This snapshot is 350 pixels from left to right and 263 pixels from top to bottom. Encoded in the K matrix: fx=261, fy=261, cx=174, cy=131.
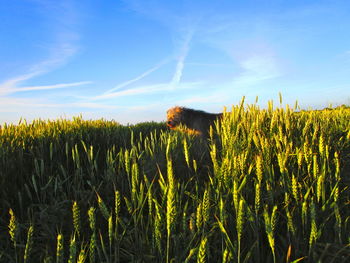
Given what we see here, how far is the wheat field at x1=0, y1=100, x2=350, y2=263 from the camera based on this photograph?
1.20 meters

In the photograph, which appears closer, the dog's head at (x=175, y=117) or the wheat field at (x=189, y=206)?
the wheat field at (x=189, y=206)

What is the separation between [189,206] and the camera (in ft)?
6.54

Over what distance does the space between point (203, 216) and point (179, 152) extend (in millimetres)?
2192

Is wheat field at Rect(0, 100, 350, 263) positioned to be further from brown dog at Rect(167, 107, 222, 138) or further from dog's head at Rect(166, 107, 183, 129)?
dog's head at Rect(166, 107, 183, 129)

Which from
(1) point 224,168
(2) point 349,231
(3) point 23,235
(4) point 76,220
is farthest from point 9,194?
(2) point 349,231

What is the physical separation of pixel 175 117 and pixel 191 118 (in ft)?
1.72

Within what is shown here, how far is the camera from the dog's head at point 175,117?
332 inches

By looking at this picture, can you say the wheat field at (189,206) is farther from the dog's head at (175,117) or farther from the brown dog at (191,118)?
the dog's head at (175,117)

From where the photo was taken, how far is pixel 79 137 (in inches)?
173

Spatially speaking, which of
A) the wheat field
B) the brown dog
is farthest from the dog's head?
the wheat field

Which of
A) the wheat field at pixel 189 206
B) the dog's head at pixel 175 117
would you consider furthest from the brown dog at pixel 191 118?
the wheat field at pixel 189 206

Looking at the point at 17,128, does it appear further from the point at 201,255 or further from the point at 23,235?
the point at 201,255

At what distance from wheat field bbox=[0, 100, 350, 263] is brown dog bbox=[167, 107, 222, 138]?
167 inches

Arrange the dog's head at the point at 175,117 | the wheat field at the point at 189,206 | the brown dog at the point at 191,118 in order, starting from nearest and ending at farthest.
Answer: the wheat field at the point at 189,206, the brown dog at the point at 191,118, the dog's head at the point at 175,117
